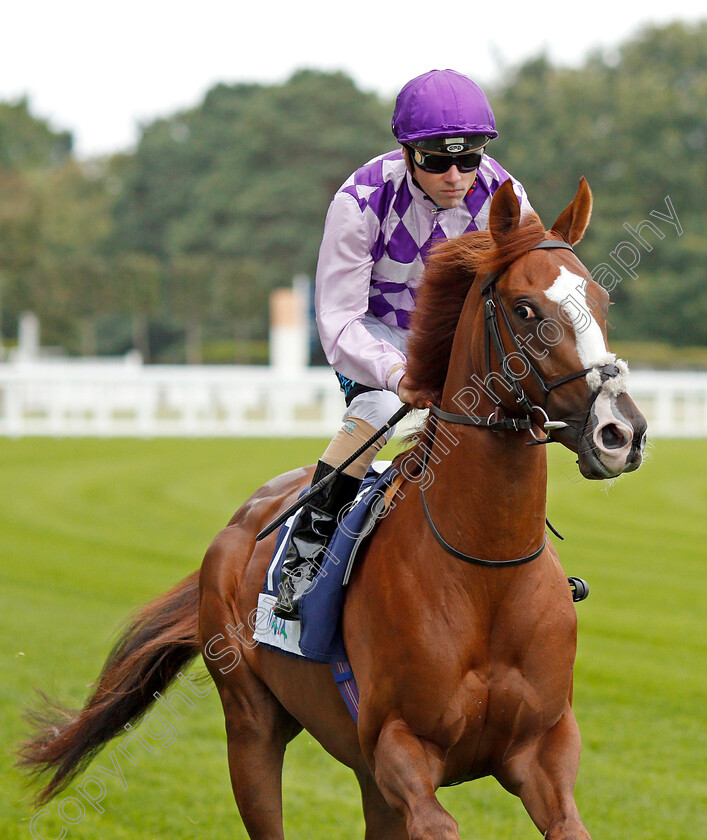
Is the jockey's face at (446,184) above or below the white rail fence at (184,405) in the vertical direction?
above

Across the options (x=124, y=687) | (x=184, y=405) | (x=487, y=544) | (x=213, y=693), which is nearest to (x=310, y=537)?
(x=487, y=544)

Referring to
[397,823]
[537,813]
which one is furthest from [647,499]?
[537,813]

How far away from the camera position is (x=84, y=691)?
6.30 metres

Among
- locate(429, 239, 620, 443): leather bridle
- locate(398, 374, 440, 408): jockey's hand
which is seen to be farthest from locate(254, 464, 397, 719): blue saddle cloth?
locate(429, 239, 620, 443): leather bridle

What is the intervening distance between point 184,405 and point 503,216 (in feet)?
59.6

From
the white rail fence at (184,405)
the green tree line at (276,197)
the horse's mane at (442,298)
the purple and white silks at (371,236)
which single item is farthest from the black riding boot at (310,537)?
the green tree line at (276,197)

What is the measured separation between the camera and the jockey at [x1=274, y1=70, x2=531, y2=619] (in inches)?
135

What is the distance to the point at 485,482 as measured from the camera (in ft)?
9.94

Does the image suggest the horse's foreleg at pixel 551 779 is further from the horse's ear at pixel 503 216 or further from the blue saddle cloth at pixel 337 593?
the horse's ear at pixel 503 216

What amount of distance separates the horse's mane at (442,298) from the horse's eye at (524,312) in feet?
0.57

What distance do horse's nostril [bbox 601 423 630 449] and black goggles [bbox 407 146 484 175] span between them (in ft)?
3.78

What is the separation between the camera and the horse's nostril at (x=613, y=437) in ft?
8.41

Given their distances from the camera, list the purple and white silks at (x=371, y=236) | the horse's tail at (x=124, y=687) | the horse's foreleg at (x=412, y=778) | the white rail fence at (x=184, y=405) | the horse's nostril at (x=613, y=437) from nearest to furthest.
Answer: the horse's nostril at (x=613, y=437) → the horse's foreleg at (x=412, y=778) → the purple and white silks at (x=371, y=236) → the horse's tail at (x=124, y=687) → the white rail fence at (x=184, y=405)

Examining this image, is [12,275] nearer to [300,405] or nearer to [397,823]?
[300,405]
